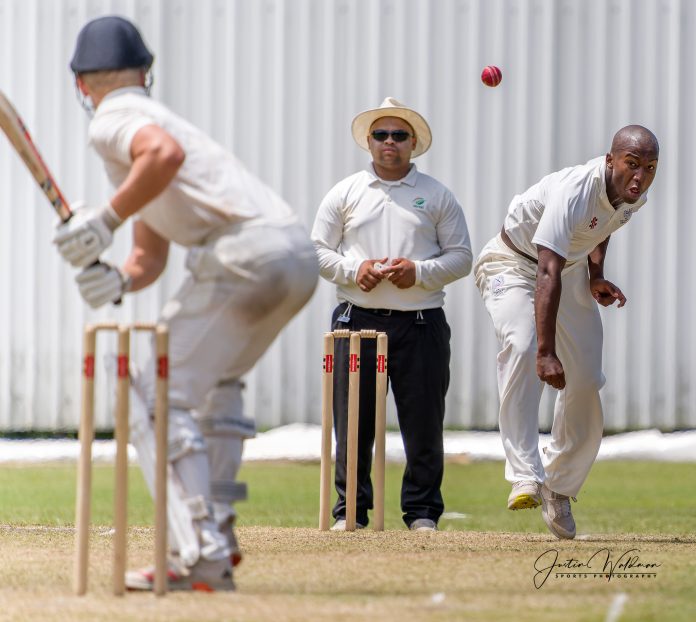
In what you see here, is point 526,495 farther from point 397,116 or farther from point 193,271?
point 193,271

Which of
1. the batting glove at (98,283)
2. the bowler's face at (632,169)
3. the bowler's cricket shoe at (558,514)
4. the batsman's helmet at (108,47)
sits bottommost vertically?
the bowler's cricket shoe at (558,514)

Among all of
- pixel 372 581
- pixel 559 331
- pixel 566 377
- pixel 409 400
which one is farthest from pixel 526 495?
pixel 372 581

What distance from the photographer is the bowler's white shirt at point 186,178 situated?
3717mm

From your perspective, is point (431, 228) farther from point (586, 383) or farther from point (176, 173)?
point (176, 173)

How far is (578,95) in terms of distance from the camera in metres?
8.77

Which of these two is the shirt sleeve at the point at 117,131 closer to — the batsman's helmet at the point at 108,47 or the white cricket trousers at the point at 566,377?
the batsman's helmet at the point at 108,47

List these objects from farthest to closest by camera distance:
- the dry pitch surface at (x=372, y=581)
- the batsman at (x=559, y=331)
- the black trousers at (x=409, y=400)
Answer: the black trousers at (x=409, y=400)
the batsman at (x=559, y=331)
the dry pitch surface at (x=372, y=581)

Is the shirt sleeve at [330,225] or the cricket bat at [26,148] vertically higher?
the cricket bat at [26,148]

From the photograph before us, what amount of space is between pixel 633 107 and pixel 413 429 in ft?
12.0

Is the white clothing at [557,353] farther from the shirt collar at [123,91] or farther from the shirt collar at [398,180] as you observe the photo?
the shirt collar at [123,91]

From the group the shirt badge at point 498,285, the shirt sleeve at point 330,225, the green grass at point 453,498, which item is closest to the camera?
the shirt badge at point 498,285

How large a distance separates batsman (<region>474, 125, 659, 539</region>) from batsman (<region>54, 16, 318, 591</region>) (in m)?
1.63
